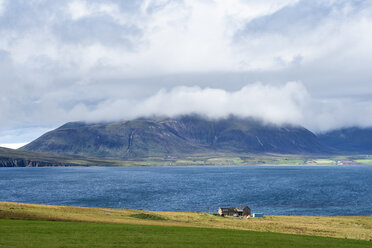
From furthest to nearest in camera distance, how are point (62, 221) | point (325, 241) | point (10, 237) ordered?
point (62, 221) → point (325, 241) → point (10, 237)

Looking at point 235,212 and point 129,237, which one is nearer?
point 129,237

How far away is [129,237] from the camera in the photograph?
51.1m

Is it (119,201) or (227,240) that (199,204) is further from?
(227,240)


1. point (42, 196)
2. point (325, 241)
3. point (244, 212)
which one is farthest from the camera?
point (42, 196)

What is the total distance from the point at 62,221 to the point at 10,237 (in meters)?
20.3

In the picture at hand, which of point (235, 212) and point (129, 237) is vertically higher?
point (129, 237)

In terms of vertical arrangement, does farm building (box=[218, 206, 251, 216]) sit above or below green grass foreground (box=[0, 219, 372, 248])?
below

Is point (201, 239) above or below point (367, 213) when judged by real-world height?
above

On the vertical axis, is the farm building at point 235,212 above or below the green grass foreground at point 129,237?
below

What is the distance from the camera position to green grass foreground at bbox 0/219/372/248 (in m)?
45.4

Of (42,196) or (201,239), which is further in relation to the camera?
(42,196)

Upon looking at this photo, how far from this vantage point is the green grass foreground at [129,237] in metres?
45.4

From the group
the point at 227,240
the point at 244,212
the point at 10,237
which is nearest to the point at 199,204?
the point at 244,212

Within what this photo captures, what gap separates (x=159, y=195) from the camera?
176m
